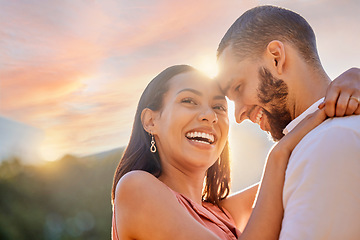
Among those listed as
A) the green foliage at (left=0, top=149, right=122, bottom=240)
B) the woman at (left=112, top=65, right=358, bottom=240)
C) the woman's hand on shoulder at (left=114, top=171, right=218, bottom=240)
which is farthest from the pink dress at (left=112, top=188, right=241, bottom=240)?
the green foliage at (left=0, top=149, right=122, bottom=240)

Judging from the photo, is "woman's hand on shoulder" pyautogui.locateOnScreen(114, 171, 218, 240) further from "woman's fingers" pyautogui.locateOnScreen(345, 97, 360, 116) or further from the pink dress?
"woman's fingers" pyautogui.locateOnScreen(345, 97, 360, 116)

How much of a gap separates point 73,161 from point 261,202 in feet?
41.3

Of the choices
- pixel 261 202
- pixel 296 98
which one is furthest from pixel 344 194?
pixel 296 98

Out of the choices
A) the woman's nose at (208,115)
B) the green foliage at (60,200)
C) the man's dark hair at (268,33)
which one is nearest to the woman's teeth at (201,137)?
the woman's nose at (208,115)

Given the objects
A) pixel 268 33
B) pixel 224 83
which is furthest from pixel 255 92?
pixel 268 33

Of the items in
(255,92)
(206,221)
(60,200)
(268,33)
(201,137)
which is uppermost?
(268,33)

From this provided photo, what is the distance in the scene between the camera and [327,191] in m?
1.69

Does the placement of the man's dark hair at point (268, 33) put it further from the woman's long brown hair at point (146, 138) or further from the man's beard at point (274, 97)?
the woman's long brown hair at point (146, 138)

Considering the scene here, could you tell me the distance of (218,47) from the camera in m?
2.97

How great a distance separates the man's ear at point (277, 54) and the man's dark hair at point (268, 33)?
68mm

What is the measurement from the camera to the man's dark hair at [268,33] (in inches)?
104

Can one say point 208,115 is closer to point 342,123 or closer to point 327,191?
point 342,123

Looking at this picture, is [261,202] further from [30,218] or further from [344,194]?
[30,218]

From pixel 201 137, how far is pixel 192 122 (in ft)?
0.41
